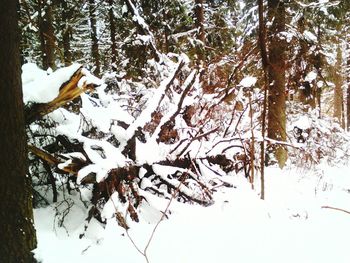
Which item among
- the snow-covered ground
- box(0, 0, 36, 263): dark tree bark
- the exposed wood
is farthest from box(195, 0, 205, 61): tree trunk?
box(0, 0, 36, 263): dark tree bark

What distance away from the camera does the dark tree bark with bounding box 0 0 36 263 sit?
8.95ft

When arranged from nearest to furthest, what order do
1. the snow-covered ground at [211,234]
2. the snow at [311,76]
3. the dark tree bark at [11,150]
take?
1. the dark tree bark at [11,150]
2. the snow-covered ground at [211,234]
3. the snow at [311,76]

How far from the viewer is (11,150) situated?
2.77 m

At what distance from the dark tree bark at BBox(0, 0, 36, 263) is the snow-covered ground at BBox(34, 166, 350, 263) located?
350 millimetres

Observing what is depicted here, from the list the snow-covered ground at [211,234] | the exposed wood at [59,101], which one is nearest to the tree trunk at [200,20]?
the snow-covered ground at [211,234]

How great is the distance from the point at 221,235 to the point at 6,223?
84.2 inches

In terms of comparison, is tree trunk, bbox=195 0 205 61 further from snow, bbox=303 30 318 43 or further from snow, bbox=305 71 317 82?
snow, bbox=303 30 318 43

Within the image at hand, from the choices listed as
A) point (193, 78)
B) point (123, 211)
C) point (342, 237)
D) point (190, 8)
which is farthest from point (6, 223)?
point (190, 8)

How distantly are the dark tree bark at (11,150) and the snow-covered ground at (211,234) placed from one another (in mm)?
350

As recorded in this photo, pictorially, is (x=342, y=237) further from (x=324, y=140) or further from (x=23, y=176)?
(x=324, y=140)

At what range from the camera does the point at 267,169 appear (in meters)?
7.23

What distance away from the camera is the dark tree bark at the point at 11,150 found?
2.73 meters

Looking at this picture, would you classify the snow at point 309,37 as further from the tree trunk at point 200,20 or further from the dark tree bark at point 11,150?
the dark tree bark at point 11,150

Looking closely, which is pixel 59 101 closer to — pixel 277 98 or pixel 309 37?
pixel 277 98
